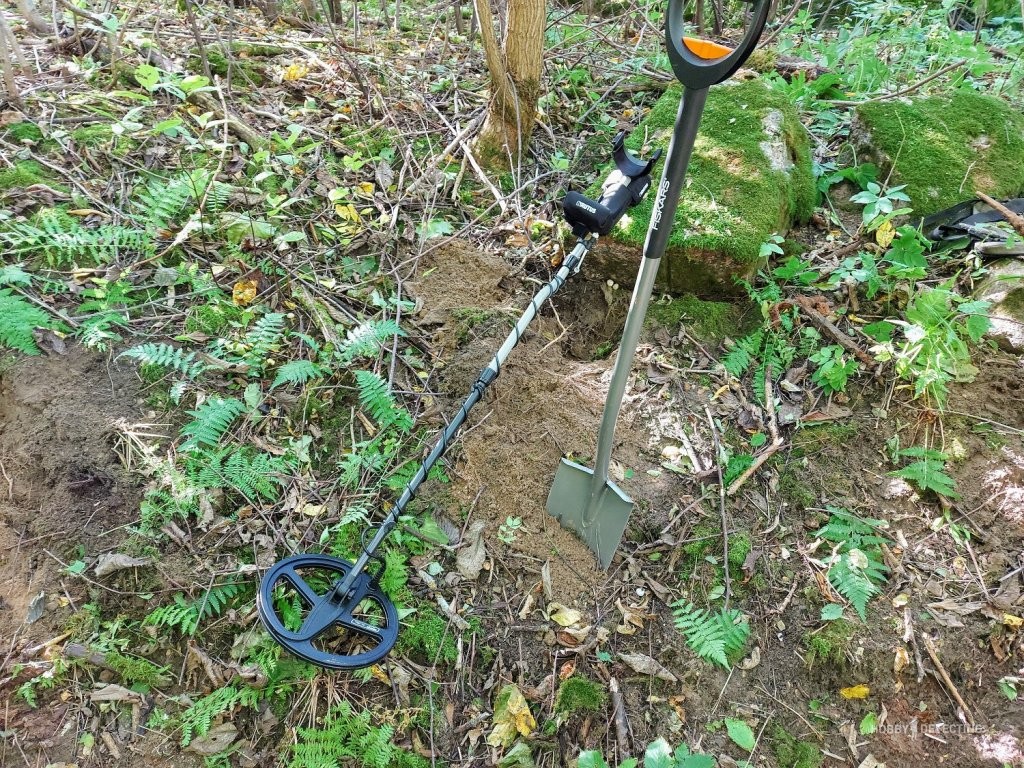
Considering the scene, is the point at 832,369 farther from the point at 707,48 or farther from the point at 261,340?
the point at 261,340

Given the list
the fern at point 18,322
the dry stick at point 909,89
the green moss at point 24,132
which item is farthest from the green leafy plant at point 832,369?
the green moss at point 24,132

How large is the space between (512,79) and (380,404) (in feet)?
7.52

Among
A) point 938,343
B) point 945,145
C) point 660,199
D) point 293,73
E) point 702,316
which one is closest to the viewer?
point 660,199

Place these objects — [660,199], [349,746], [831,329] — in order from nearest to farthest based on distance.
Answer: [660,199] < [349,746] < [831,329]

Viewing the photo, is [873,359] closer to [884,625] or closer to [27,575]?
[884,625]

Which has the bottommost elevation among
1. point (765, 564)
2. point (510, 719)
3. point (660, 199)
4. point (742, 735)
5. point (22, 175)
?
point (510, 719)

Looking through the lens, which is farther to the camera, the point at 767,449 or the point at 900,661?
the point at 767,449

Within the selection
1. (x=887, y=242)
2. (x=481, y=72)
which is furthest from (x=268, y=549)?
(x=481, y=72)

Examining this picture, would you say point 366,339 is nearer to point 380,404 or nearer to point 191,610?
point 380,404

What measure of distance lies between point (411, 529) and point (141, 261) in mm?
1947

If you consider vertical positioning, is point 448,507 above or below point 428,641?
above

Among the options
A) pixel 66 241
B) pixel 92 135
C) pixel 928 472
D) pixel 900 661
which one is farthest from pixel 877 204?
pixel 92 135

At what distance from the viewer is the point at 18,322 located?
2436 mm

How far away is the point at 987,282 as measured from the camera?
111 inches
